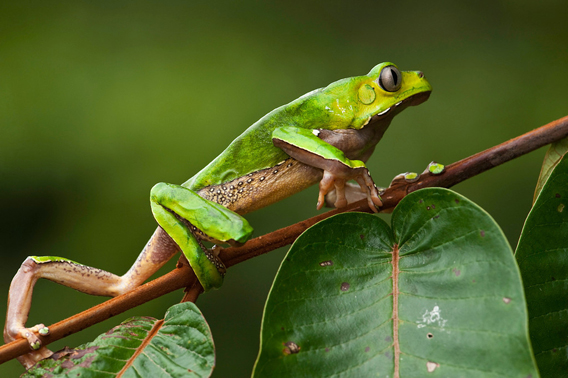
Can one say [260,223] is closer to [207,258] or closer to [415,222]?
[207,258]

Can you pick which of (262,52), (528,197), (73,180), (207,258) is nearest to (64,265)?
(207,258)

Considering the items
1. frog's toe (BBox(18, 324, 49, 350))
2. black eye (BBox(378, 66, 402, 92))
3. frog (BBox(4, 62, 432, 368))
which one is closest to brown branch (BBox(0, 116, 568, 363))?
frog's toe (BBox(18, 324, 49, 350))

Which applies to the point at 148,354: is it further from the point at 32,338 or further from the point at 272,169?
the point at 272,169

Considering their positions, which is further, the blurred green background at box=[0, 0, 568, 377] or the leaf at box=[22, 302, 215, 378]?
the blurred green background at box=[0, 0, 568, 377]

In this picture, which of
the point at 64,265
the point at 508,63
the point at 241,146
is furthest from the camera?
the point at 508,63

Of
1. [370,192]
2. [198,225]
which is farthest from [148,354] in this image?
[370,192]

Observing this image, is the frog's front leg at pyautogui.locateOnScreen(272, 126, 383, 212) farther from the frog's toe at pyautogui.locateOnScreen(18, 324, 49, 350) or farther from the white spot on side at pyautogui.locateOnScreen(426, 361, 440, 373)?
the frog's toe at pyautogui.locateOnScreen(18, 324, 49, 350)
